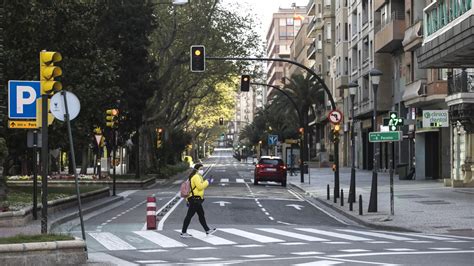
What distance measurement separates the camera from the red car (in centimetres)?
4222

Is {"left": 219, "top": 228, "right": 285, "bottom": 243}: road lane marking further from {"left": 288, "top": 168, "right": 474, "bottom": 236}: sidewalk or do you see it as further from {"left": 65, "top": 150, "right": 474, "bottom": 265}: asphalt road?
{"left": 288, "top": 168, "right": 474, "bottom": 236}: sidewalk

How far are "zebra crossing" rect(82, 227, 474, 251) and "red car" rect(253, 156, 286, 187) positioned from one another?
2383 cm

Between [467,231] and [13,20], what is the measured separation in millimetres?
16766

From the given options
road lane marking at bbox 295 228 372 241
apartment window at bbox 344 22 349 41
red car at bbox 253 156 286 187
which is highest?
apartment window at bbox 344 22 349 41

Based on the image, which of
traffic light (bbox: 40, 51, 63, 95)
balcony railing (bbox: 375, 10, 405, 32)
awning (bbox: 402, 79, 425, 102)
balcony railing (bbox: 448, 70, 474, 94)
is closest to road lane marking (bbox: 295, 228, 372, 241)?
traffic light (bbox: 40, 51, 63, 95)

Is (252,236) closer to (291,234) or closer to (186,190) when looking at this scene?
(291,234)

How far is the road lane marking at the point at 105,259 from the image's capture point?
12.0 metres

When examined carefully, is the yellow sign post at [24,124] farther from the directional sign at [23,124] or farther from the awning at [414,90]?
the awning at [414,90]

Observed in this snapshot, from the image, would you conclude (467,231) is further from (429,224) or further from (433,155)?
(433,155)

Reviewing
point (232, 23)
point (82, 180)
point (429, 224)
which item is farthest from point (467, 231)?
point (232, 23)

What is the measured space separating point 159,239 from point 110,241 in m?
1.12

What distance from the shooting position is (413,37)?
41219mm

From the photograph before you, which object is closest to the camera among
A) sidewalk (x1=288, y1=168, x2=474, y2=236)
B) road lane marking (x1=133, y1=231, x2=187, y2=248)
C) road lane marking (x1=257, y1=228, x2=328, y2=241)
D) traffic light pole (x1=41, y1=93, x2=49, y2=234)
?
traffic light pole (x1=41, y1=93, x2=49, y2=234)

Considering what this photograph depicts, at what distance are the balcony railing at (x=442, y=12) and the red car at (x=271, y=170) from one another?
Result: 14.9m
